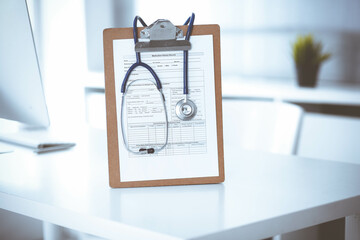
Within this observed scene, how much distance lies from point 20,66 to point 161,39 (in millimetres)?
474

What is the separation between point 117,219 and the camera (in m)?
0.78

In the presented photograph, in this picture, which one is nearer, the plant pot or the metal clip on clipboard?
the metal clip on clipboard

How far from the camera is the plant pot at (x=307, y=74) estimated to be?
264 cm

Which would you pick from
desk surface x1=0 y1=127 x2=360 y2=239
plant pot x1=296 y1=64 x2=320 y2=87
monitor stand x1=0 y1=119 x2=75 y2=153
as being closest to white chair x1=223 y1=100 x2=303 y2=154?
desk surface x1=0 y1=127 x2=360 y2=239

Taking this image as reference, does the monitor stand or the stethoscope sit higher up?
the stethoscope

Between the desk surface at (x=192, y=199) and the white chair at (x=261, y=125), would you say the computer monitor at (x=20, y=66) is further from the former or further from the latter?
the white chair at (x=261, y=125)

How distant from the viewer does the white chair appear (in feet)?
5.15

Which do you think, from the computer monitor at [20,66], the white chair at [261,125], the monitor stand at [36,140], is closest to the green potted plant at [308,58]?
the white chair at [261,125]

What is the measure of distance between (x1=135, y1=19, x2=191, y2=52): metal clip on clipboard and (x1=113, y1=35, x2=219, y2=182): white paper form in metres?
0.01

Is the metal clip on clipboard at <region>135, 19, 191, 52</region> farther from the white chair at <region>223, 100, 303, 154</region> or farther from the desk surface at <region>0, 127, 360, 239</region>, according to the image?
the white chair at <region>223, 100, 303, 154</region>

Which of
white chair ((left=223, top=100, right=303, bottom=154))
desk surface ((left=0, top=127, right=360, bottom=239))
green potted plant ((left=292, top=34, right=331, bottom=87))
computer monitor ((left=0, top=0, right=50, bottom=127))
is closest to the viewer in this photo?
desk surface ((left=0, top=127, right=360, bottom=239))

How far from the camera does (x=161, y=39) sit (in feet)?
3.16

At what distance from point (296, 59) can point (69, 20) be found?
1.57 m

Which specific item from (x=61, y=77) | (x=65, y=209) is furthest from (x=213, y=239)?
(x=61, y=77)
